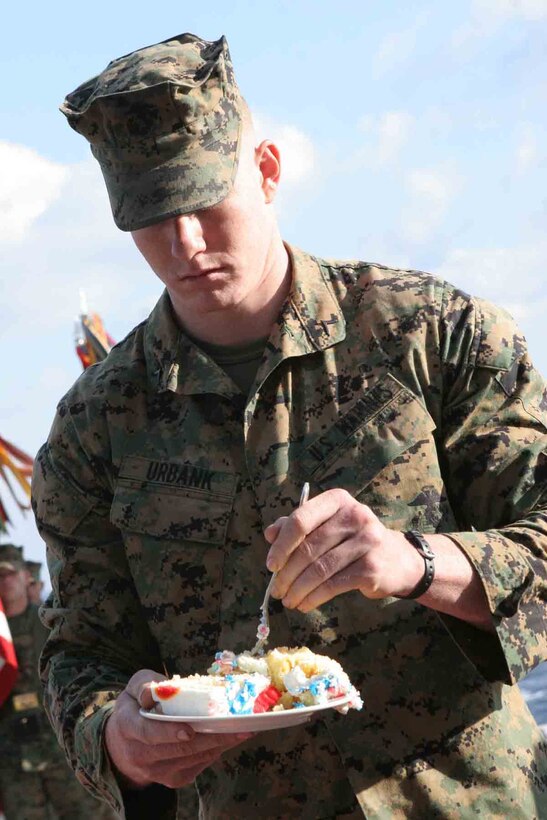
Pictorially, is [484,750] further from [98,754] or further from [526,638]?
[98,754]

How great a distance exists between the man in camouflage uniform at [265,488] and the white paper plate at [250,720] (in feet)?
0.50

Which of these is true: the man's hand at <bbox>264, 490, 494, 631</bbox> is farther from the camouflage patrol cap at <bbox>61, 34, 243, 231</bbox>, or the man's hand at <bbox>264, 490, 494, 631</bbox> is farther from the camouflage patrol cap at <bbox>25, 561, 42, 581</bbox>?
the camouflage patrol cap at <bbox>25, 561, 42, 581</bbox>

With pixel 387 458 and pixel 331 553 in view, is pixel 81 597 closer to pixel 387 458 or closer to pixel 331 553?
pixel 387 458

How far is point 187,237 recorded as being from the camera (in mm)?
3752

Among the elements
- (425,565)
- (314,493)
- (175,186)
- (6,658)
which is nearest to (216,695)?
(425,565)

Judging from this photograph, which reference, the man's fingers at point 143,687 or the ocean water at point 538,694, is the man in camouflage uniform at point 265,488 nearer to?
the man's fingers at point 143,687

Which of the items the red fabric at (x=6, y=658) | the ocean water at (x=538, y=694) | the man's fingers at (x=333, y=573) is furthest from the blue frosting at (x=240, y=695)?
the ocean water at (x=538, y=694)

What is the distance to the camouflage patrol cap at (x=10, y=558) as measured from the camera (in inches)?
545

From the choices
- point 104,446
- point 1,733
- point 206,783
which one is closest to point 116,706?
point 206,783

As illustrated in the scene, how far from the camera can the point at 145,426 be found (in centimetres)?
403

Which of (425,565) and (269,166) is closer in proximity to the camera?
(425,565)

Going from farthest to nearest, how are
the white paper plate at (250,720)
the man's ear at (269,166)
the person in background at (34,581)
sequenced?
the person in background at (34,581)
the man's ear at (269,166)
the white paper plate at (250,720)

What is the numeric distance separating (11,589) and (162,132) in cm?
1046

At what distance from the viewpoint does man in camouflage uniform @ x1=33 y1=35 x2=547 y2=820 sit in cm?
360
